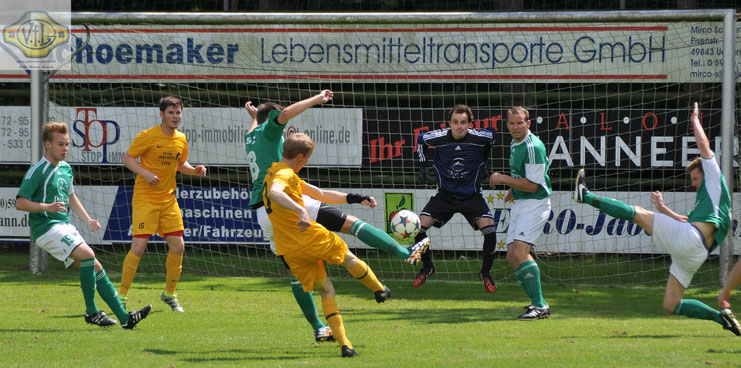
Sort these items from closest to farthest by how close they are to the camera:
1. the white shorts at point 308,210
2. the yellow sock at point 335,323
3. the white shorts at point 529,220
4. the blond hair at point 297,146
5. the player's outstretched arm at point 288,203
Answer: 1. the player's outstretched arm at point 288,203
2. the yellow sock at point 335,323
3. the blond hair at point 297,146
4. the white shorts at point 308,210
5. the white shorts at point 529,220

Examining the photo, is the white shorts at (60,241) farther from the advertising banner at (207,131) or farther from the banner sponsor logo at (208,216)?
the advertising banner at (207,131)

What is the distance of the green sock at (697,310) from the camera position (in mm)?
6204

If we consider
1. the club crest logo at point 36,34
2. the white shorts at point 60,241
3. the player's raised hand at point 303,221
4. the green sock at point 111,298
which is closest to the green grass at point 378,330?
the green sock at point 111,298

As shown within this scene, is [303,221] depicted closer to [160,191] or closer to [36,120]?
[160,191]

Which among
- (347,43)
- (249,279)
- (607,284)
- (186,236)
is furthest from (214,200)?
(607,284)

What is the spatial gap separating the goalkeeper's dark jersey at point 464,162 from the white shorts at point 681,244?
104 inches

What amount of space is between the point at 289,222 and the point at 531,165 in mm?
2757

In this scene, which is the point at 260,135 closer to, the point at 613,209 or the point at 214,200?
the point at 613,209

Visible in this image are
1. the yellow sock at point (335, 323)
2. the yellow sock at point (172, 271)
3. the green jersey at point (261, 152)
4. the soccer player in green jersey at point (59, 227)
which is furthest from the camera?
the yellow sock at point (172, 271)

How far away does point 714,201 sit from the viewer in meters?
6.25

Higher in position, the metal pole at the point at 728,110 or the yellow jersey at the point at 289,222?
the metal pole at the point at 728,110

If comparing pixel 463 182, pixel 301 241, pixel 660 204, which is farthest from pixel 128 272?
pixel 660 204

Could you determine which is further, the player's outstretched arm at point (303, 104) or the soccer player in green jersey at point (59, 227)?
the soccer player in green jersey at point (59, 227)

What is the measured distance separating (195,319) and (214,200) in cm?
453
